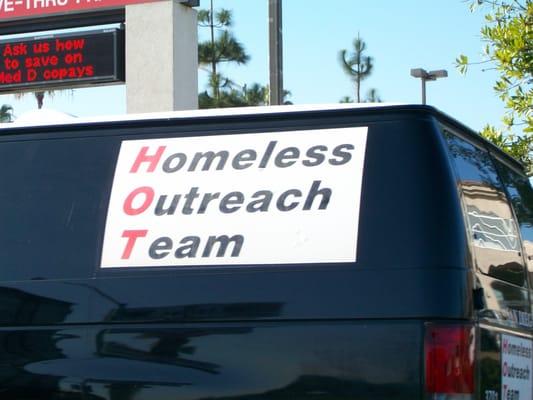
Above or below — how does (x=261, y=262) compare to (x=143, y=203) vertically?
below

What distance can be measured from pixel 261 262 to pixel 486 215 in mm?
1084

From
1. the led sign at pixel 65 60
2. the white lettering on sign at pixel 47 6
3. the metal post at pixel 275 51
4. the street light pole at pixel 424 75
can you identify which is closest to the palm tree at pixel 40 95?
the led sign at pixel 65 60

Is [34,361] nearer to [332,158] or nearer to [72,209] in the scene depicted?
[72,209]

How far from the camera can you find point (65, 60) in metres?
16.8

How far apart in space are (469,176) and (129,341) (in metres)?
1.64

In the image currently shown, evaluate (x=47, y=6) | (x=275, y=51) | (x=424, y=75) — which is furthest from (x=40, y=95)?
(x=424, y=75)

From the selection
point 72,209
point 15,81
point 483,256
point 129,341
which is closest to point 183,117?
point 72,209

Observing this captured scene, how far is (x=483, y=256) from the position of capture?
190 inches

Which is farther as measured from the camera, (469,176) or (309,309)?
(469,176)

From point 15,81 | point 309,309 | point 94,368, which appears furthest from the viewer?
point 15,81

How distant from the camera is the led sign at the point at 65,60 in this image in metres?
16.6

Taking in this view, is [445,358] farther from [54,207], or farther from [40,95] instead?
[40,95]

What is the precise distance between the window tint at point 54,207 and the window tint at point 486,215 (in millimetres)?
1593

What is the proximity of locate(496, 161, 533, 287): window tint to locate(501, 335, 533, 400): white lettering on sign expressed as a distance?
0.46 m
